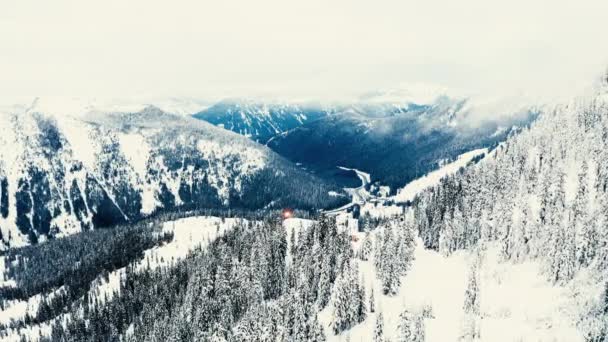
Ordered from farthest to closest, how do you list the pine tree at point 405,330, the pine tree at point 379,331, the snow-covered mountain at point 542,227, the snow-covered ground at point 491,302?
the pine tree at point 379,331 → the snow-covered mountain at point 542,227 → the snow-covered ground at point 491,302 → the pine tree at point 405,330

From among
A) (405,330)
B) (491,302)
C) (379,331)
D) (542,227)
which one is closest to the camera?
(405,330)

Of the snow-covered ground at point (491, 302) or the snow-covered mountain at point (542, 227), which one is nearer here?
the snow-covered ground at point (491, 302)

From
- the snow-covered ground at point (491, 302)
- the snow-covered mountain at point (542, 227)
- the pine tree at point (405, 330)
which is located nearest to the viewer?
the pine tree at point (405, 330)

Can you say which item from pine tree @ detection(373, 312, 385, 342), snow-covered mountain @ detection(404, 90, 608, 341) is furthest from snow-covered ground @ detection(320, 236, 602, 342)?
pine tree @ detection(373, 312, 385, 342)

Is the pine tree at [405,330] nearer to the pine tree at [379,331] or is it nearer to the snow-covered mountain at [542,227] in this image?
the pine tree at [379,331]

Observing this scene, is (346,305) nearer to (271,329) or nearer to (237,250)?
(271,329)

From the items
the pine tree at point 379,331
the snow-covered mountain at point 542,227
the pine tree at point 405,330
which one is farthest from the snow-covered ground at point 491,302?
the pine tree at point 405,330

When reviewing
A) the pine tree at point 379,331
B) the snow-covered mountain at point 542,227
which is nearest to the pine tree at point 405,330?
the pine tree at point 379,331

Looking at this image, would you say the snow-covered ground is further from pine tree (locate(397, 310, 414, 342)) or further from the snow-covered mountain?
pine tree (locate(397, 310, 414, 342))

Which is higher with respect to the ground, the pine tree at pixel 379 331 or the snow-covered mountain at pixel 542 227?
the snow-covered mountain at pixel 542 227

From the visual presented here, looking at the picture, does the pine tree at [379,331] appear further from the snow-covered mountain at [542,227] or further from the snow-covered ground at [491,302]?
the snow-covered mountain at [542,227]

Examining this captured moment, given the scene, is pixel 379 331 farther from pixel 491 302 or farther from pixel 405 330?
pixel 491 302

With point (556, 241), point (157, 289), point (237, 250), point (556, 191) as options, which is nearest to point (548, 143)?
point (556, 191)

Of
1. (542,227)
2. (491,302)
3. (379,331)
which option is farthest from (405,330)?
(542,227)
